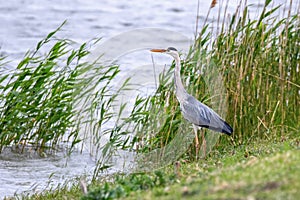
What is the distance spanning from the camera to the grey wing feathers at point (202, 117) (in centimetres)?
848

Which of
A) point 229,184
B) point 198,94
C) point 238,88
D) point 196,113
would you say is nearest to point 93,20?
point 198,94

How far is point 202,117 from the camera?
8.56 meters

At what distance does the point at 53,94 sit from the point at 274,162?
5017 millimetres

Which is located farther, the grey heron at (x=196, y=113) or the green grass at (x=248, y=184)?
the grey heron at (x=196, y=113)

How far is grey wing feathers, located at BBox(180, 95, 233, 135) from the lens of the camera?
27.8 feet

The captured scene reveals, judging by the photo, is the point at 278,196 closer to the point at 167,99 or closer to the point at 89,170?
the point at 167,99

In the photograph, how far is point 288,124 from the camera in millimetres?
9875

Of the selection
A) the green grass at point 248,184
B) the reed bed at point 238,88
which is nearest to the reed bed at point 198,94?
the reed bed at point 238,88

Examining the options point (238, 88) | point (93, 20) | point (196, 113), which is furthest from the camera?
point (93, 20)

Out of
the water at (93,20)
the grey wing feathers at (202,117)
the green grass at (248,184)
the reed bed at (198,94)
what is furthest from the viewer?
the water at (93,20)

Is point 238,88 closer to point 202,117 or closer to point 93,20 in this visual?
point 202,117

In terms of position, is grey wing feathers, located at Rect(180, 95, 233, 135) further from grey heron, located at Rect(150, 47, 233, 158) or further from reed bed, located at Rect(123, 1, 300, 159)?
reed bed, located at Rect(123, 1, 300, 159)

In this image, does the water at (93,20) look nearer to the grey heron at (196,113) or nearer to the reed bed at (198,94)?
the reed bed at (198,94)

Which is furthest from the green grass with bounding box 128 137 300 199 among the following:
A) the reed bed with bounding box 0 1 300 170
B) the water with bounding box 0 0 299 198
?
the water with bounding box 0 0 299 198
